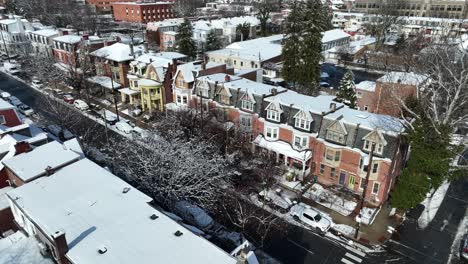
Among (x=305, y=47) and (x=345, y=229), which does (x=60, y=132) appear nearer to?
(x=345, y=229)

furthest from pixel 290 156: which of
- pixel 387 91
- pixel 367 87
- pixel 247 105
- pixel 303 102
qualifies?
pixel 367 87

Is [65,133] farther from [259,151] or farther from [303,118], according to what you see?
[303,118]

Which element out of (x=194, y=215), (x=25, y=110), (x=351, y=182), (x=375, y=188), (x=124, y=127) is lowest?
(x=351, y=182)

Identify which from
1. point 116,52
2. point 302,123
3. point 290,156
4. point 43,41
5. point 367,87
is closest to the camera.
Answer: point 302,123

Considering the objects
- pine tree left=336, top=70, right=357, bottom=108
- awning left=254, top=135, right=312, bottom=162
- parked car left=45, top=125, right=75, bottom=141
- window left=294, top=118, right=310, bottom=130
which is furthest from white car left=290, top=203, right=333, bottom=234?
parked car left=45, top=125, right=75, bottom=141

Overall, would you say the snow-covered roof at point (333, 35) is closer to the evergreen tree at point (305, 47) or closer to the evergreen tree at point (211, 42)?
the evergreen tree at point (211, 42)

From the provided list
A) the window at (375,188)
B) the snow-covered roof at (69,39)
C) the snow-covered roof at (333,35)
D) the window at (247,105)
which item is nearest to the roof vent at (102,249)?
the window at (375,188)

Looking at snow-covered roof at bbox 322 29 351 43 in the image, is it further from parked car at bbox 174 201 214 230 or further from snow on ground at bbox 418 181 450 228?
parked car at bbox 174 201 214 230

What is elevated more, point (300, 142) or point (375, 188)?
point (300, 142)
